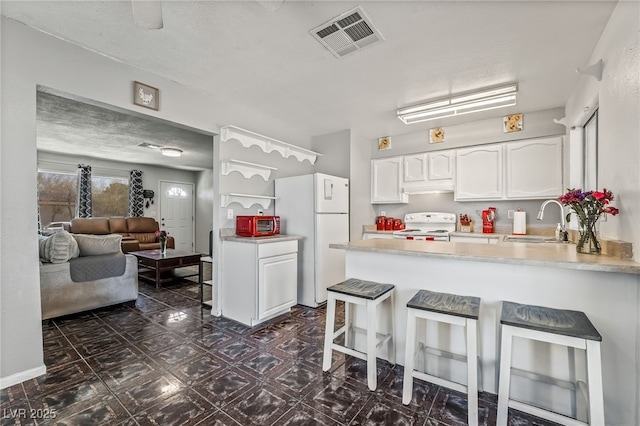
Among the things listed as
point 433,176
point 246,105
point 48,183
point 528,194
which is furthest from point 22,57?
point 48,183

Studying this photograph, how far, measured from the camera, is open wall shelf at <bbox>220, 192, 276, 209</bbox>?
10.4 ft

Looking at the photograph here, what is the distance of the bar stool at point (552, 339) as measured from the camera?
1.23 m

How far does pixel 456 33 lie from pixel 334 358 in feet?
8.63

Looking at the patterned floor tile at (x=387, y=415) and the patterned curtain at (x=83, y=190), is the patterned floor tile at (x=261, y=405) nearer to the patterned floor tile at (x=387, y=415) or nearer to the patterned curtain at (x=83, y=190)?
the patterned floor tile at (x=387, y=415)

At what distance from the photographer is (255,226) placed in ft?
9.97

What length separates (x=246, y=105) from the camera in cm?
338

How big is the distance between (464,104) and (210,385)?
3476mm

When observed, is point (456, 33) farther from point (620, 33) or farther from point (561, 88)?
point (561, 88)

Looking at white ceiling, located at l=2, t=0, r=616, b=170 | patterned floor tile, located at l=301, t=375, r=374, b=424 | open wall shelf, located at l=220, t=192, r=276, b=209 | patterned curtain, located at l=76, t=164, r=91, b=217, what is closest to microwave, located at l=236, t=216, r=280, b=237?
open wall shelf, located at l=220, t=192, r=276, b=209

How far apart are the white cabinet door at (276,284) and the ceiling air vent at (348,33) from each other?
2.05m

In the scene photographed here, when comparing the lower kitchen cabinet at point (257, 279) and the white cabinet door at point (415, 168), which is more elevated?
the white cabinet door at point (415, 168)

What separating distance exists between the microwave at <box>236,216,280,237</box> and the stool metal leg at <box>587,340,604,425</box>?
2682 mm

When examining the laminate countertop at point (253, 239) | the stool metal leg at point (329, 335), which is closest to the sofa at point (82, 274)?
the laminate countertop at point (253, 239)

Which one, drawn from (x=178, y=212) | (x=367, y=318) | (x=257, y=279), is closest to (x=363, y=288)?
(x=367, y=318)
